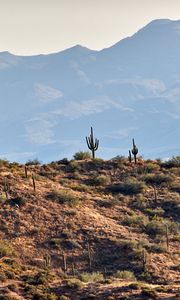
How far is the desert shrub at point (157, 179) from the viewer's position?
54.8m

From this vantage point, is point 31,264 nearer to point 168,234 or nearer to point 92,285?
point 92,285

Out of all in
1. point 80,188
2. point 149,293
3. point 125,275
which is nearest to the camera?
point 149,293

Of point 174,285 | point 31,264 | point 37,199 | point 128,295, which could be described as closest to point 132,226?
point 37,199

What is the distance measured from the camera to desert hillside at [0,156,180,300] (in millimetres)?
32969

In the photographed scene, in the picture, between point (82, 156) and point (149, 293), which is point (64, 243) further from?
point (82, 156)

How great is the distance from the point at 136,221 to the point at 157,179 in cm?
998

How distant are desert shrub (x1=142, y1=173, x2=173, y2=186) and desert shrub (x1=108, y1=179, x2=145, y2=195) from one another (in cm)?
216

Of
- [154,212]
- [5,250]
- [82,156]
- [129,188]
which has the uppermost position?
[82,156]

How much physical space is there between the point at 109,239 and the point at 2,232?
580 cm

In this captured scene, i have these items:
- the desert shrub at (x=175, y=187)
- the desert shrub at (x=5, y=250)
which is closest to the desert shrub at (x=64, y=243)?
the desert shrub at (x=5, y=250)

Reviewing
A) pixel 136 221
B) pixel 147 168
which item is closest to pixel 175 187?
pixel 147 168

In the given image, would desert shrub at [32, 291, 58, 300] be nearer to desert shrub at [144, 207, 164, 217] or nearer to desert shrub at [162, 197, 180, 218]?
desert shrub at [144, 207, 164, 217]

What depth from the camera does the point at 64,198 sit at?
46.8 metres

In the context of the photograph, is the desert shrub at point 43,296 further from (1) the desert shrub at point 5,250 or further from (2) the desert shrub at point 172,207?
(2) the desert shrub at point 172,207
